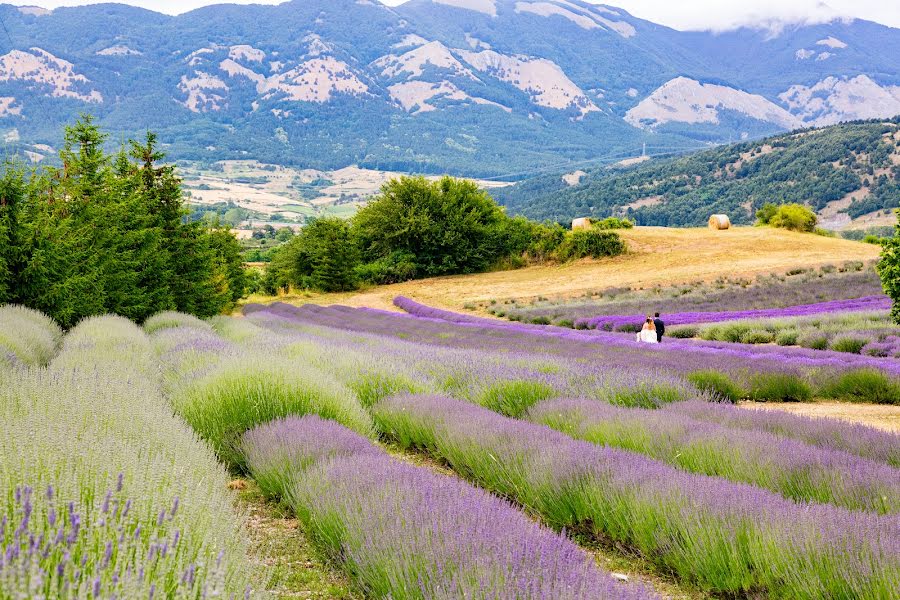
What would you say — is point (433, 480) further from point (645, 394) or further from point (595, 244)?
point (595, 244)

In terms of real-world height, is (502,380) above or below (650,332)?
above

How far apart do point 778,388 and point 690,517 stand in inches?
256

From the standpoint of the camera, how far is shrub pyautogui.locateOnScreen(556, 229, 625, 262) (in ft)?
147

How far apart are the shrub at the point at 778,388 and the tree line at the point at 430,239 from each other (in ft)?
119

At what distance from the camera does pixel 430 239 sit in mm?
47688

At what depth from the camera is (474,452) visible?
5613 mm

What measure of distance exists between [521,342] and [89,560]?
1404 centimetres

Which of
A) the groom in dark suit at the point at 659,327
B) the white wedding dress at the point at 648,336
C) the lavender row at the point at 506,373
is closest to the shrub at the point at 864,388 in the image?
the lavender row at the point at 506,373

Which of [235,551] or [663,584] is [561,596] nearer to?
[235,551]

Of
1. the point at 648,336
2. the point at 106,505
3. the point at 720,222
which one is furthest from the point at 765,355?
the point at 720,222

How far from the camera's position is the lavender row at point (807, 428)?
17.2 ft

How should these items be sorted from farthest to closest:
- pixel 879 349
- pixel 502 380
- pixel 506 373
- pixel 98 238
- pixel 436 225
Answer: pixel 436 225
pixel 98 238
pixel 879 349
pixel 506 373
pixel 502 380

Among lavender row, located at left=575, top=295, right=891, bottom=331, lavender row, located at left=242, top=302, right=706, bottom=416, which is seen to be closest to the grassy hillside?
lavender row, located at left=575, top=295, right=891, bottom=331

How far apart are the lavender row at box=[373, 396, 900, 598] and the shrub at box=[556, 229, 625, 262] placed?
133ft
